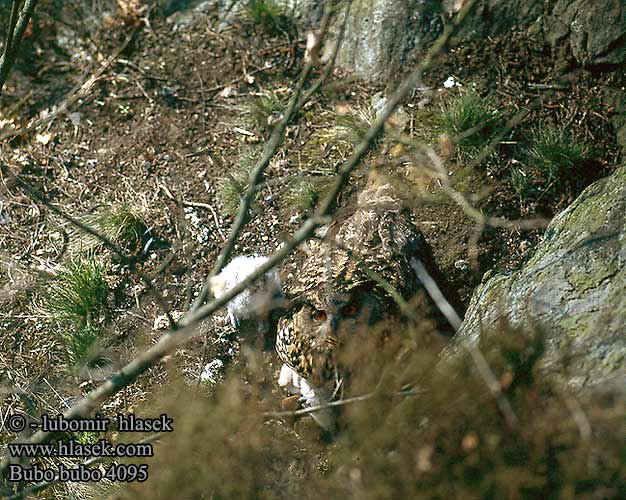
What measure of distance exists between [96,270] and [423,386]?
104 inches

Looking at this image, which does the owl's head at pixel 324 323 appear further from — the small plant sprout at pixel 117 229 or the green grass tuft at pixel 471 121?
the small plant sprout at pixel 117 229

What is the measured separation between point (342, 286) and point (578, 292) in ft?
3.67

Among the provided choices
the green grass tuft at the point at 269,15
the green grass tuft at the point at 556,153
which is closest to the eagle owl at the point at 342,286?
the green grass tuft at the point at 556,153

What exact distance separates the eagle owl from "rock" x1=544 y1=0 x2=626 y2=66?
157 centimetres

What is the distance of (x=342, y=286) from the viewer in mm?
3479

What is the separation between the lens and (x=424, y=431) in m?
2.13

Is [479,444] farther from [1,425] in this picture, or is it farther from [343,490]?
[1,425]

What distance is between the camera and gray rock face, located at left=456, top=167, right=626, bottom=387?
101 inches

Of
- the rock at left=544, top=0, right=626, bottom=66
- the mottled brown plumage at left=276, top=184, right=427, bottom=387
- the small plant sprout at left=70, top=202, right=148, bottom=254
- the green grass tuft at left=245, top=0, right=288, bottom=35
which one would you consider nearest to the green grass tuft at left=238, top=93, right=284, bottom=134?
the green grass tuft at left=245, top=0, right=288, bottom=35

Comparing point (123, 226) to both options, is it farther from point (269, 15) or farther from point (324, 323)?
point (269, 15)

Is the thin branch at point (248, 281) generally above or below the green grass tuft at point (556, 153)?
below

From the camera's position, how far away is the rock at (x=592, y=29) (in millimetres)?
4234

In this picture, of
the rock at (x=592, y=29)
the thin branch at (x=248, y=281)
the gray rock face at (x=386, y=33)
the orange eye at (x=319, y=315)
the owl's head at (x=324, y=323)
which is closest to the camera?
the thin branch at (x=248, y=281)

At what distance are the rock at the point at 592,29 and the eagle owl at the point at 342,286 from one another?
1.57 meters
